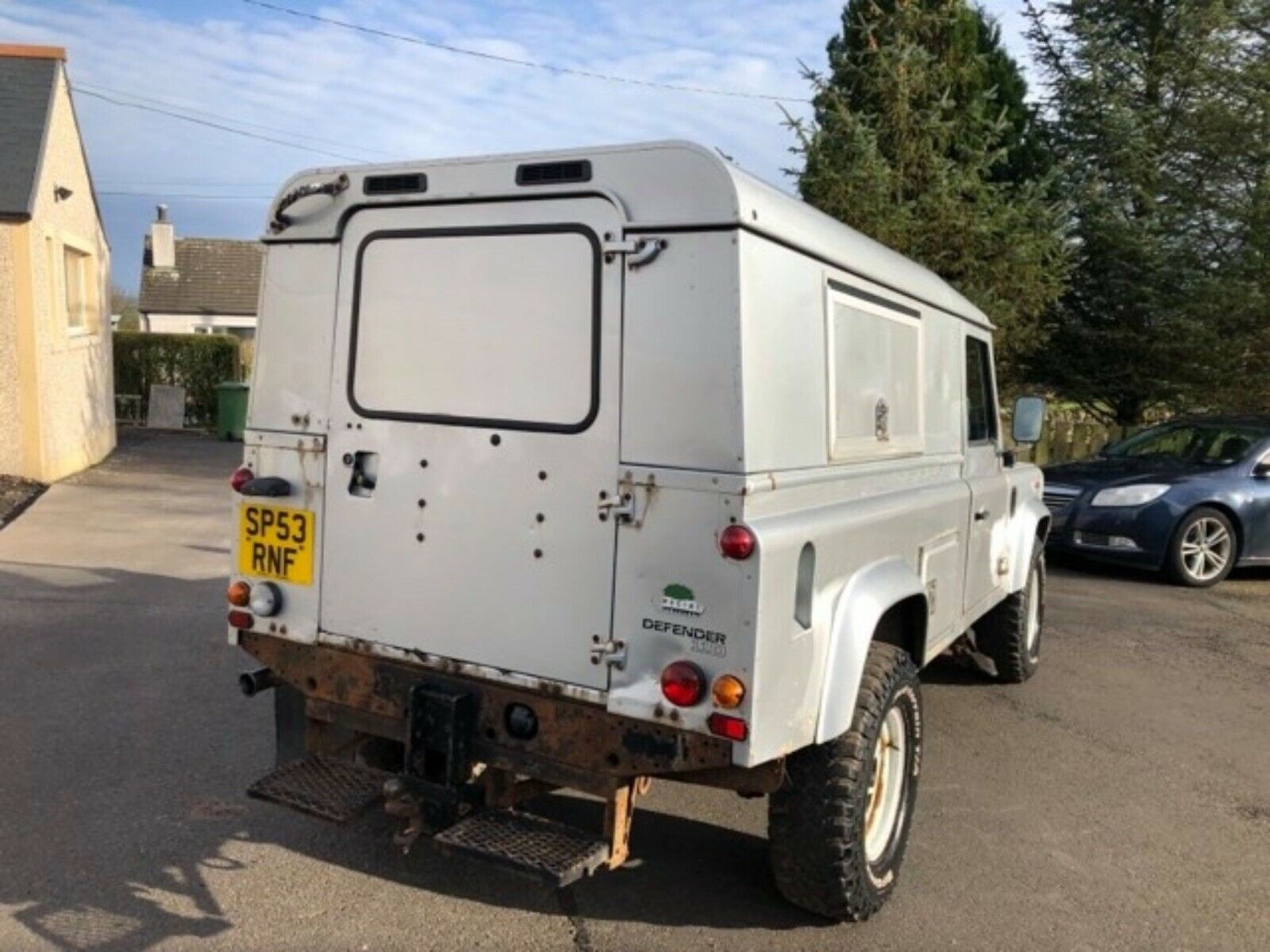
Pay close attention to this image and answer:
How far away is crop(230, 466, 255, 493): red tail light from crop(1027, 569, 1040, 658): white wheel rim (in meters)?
4.41

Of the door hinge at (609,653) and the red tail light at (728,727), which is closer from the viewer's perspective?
the red tail light at (728,727)

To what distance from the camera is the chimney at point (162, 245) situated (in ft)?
122

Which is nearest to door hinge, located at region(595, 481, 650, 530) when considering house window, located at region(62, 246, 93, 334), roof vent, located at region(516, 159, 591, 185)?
roof vent, located at region(516, 159, 591, 185)

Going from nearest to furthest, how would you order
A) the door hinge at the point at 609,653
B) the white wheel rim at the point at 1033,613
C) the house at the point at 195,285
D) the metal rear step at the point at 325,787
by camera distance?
the door hinge at the point at 609,653 → the metal rear step at the point at 325,787 → the white wheel rim at the point at 1033,613 → the house at the point at 195,285

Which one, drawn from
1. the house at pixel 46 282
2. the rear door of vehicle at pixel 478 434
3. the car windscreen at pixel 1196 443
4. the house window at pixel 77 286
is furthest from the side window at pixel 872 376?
the house window at pixel 77 286

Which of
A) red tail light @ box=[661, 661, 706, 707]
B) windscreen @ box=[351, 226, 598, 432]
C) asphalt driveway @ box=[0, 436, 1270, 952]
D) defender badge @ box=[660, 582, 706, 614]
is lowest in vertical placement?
asphalt driveway @ box=[0, 436, 1270, 952]

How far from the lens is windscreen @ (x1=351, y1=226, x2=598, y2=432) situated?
3.02 meters

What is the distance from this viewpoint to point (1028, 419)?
5891 millimetres

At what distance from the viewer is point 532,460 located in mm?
3076

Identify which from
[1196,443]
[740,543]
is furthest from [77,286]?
[740,543]

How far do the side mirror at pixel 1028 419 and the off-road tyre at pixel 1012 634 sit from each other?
77 centimetres

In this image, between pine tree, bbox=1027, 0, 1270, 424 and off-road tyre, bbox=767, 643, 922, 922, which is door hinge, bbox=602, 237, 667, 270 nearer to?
off-road tyre, bbox=767, 643, 922, 922

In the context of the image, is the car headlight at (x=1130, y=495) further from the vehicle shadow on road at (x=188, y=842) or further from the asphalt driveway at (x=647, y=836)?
the vehicle shadow on road at (x=188, y=842)

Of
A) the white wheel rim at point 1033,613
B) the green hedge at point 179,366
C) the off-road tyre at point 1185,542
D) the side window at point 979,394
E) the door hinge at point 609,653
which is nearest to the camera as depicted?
the door hinge at point 609,653
